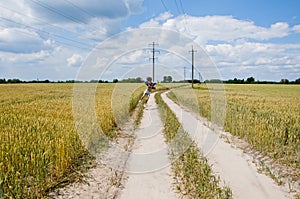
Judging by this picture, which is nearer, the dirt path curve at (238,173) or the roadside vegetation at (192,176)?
the roadside vegetation at (192,176)

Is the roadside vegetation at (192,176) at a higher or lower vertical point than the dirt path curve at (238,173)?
higher

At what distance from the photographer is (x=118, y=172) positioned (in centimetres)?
568

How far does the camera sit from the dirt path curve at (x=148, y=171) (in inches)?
182

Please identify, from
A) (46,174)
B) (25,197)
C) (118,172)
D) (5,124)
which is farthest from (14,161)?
(5,124)

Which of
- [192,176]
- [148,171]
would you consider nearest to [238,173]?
[192,176]

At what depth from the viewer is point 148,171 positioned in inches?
228

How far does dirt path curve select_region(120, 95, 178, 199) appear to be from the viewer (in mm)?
4633

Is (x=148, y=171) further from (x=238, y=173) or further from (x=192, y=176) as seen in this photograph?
(x=238, y=173)

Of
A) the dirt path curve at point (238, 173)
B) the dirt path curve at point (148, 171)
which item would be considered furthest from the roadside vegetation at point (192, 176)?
the dirt path curve at point (238, 173)

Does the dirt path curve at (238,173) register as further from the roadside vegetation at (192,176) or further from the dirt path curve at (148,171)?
the dirt path curve at (148,171)

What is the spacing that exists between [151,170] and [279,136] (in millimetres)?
4690

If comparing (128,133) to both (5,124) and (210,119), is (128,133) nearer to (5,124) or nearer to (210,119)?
(5,124)

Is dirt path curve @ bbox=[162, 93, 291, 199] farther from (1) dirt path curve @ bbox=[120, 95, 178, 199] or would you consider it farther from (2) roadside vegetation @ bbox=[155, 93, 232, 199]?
(1) dirt path curve @ bbox=[120, 95, 178, 199]

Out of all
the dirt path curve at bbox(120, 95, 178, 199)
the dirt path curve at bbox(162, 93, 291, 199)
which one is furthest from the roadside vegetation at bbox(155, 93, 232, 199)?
the dirt path curve at bbox(162, 93, 291, 199)
